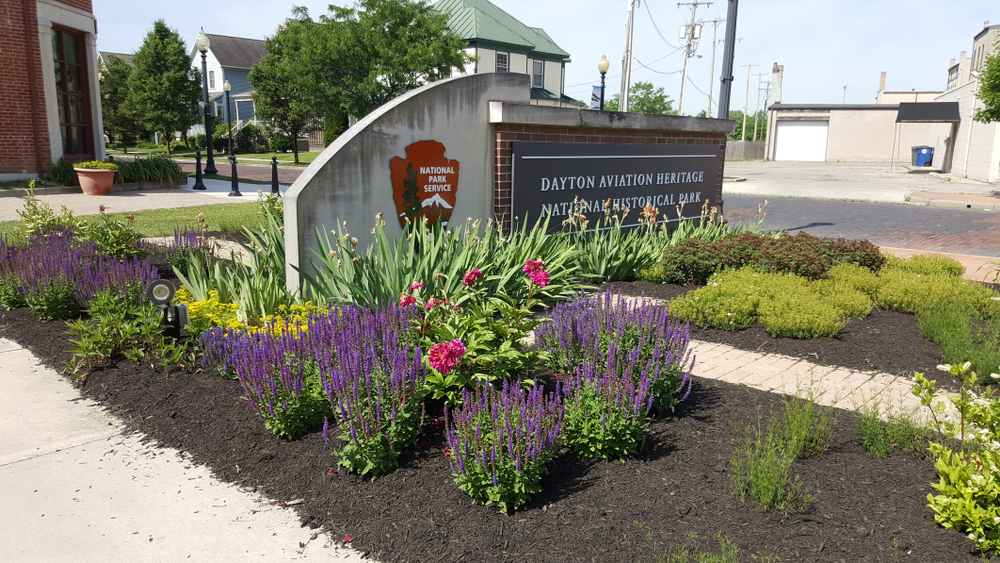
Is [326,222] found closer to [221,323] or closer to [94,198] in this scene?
[221,323]

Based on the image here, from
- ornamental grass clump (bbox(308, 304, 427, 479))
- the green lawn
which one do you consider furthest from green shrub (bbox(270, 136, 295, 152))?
ornamental grass clump (bbox(308, 304, 427, 479))

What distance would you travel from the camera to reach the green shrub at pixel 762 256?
7.48 m

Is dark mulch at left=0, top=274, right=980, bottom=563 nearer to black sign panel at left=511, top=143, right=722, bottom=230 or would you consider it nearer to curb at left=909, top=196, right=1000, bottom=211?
black sign panel at left=511, top=143, right=722, bottom=230

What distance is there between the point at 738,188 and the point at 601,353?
23.9 meters

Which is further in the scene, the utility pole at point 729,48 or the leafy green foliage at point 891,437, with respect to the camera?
the utility pole at point 729,48

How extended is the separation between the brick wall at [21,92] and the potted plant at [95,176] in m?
1.27

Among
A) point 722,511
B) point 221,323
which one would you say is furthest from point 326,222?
point 722,511

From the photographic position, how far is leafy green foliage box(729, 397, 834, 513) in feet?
9.79

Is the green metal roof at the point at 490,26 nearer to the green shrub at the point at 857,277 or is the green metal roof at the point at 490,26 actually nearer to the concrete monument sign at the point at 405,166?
the concrete monument sign at the point at 405,166

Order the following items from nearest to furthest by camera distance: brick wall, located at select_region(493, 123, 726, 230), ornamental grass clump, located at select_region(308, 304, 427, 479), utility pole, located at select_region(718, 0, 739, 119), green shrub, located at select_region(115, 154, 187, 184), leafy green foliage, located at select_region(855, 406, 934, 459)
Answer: ornamental grass clump, located at select_region(308, 304, 427, 479) → leafy green foliage, located at select_region(855, 406, 934, 459) → brick wall, located at select_region(493, 123, 726, 230) → utility pole, located at select_region(718, 0, 739, 119) → green shrub, located at select_region(115, 154, 187, 184)

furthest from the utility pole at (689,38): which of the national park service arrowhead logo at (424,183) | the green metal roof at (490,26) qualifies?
the national park service arrowhead logo at (424,183)

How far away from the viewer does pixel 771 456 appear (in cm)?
303

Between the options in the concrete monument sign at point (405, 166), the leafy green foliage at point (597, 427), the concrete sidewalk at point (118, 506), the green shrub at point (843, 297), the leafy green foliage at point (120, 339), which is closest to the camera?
the concrete sidewalk at point (118, 506)

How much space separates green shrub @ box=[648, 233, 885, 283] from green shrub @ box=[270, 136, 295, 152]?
4004cm
